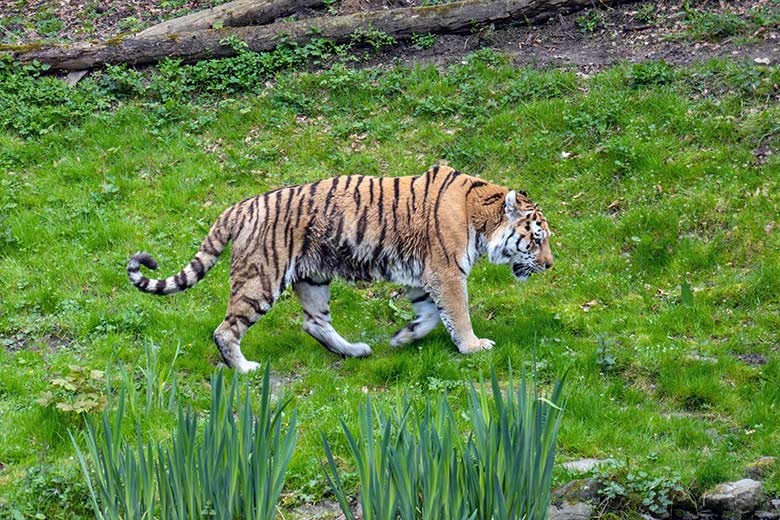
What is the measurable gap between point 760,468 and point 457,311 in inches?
107

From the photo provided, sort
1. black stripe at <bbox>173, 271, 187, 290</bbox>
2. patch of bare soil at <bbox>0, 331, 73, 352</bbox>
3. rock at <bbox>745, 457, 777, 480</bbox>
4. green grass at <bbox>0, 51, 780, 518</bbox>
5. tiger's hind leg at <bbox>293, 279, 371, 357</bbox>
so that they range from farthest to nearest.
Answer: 1. patch of bare soil at <bbox>0, 331, 73, 352</bbox>
2. tiger's hind leg at <bbox>293, 279, 371, 357</bbox>
3. black stripe at <bbox>173, 271, 187, 290</bbox>
4. green grass at <bbox>0, 51, 780, 518</bbox>
5. rock at <bbox>745, 457, 777, 480</bbox>

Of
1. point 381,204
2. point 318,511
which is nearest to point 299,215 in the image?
point 381,204

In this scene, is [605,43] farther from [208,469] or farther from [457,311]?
[208,469]

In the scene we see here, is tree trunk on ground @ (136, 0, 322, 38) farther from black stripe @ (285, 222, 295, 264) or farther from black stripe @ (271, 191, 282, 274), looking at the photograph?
black stripe @ (285, 222, 295, 264)

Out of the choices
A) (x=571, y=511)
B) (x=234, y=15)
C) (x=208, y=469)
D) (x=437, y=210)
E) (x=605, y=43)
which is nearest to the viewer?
(x=208, y=469)

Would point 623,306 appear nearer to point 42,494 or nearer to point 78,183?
point 42,494

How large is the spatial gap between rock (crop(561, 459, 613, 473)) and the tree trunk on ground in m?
9.10

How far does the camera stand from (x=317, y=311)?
26.7 feet

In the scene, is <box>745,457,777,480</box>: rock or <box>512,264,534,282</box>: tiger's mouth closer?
<box>745,457,777,480</box>: rock

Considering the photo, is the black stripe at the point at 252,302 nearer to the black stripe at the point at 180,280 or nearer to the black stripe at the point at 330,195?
the black stripe at the point at 180,280

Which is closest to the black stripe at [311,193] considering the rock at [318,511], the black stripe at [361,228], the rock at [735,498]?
the black stripe at [361,228]

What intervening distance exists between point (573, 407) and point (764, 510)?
149cm

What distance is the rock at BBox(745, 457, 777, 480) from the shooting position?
5770 mm

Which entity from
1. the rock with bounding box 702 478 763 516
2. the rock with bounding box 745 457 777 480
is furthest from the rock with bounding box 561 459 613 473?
the rock with bounding box 745 457 777 480
